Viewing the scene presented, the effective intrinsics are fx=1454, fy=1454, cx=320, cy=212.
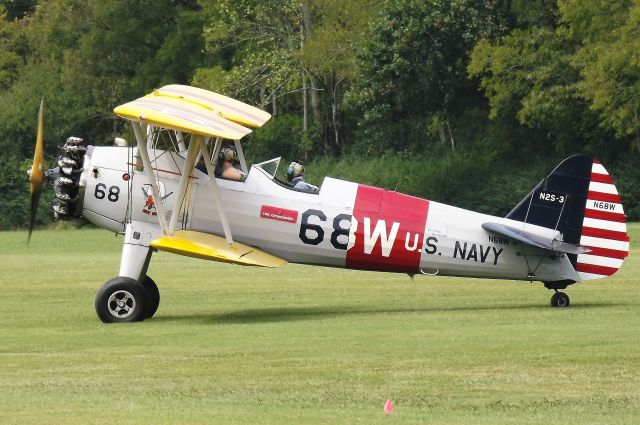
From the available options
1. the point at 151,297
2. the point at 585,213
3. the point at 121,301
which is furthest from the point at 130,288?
the point at 585,213

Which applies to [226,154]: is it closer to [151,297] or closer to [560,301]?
[151,297]

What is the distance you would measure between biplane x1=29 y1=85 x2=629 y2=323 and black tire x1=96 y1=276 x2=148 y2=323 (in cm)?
23

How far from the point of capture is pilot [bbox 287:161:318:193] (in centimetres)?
1981

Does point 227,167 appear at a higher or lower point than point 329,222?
higher

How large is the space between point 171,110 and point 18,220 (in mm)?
40076

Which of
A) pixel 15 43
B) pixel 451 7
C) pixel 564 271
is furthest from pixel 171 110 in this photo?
pixel 15 43

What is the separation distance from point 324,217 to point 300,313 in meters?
1.49

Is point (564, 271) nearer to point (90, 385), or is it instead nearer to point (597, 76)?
point (90, 385)

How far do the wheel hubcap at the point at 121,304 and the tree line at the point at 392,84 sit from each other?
3060 centimetres

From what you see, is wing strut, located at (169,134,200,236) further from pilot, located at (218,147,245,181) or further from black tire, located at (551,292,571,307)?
black tire, located at (551,292,571,307)

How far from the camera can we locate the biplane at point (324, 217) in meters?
19.3

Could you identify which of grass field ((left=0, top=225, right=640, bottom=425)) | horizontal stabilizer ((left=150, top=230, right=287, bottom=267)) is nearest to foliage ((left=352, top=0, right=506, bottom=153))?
grass field ((left=0, top=225, right=640, bottom=425))

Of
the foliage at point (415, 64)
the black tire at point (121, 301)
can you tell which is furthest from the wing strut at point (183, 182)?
the foliage at point (415, 64)

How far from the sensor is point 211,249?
1867cm
